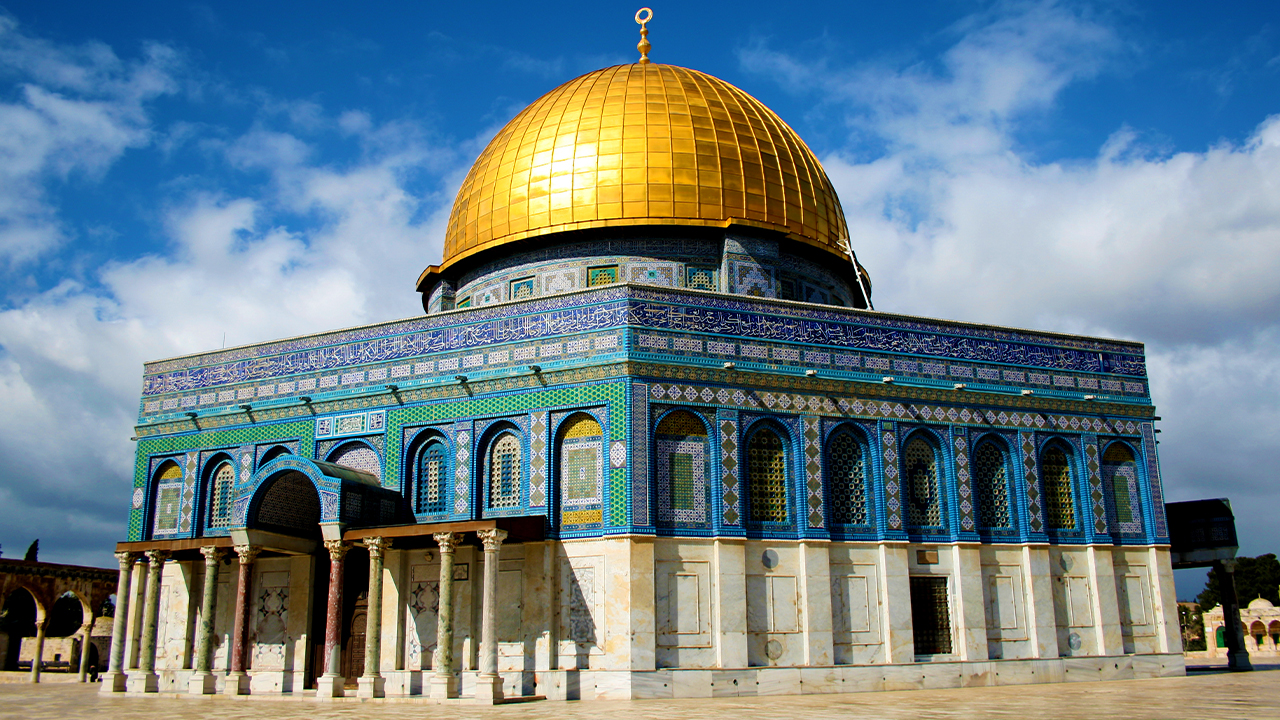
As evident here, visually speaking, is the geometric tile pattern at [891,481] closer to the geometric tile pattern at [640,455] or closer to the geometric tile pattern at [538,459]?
the geometric tile pattern at [640,455]

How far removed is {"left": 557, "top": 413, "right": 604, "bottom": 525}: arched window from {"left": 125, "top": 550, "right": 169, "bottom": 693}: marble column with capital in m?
7.20

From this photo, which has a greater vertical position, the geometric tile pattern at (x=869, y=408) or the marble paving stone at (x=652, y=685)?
the geometric tile pattern at (x=869, y=408)

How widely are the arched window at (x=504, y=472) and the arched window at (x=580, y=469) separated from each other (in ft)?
2.74

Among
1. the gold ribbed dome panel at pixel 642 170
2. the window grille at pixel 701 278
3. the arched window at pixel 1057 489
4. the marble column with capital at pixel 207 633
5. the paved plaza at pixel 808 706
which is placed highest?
the gold ribbed dome panel at pixel 642 170

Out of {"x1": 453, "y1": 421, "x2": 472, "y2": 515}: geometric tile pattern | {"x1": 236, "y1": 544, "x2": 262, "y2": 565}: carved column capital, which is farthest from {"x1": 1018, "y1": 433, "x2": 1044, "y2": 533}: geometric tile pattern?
{"x1": 236, "y1": 544, "x2": 262, "y2": 565}: carved column capital

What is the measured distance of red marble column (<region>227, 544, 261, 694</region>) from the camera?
16141 mm

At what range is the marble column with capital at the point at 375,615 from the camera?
49.8 ft

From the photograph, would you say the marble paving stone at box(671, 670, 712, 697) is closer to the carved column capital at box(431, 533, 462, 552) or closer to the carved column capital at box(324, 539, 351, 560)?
the carved column capital at box(431, 533, 462, 552)

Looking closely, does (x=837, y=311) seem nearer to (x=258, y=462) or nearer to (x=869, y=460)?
(x=869, y=460)

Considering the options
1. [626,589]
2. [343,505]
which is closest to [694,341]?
[626,589]

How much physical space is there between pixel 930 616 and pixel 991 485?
9.05ft

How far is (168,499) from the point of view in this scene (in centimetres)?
1941

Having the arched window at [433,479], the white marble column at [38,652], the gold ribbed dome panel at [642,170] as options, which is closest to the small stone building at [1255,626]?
the gold ribbed dome panel at [642,170]

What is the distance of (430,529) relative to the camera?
15180mm
